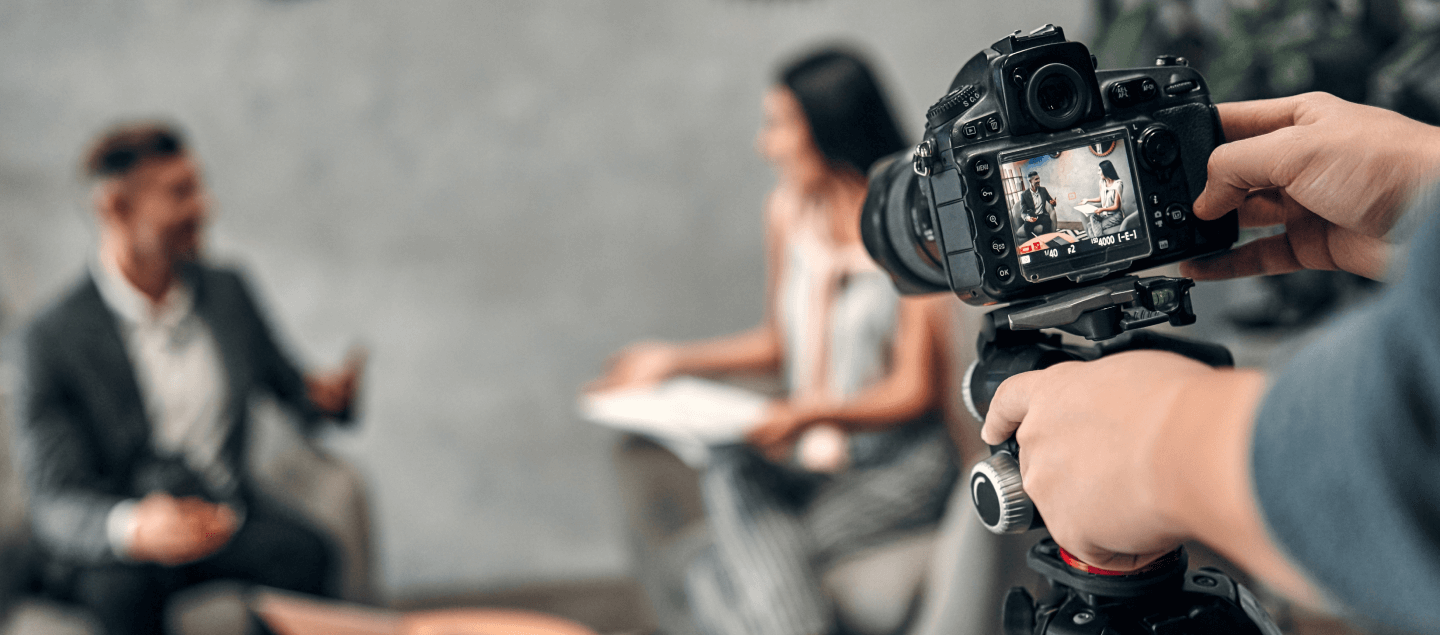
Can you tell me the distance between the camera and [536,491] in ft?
7.52

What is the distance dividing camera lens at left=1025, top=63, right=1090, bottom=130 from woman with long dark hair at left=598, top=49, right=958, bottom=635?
2.98 ft

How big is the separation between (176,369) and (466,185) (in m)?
0.83

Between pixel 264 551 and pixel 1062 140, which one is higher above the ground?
pixel 1062 140

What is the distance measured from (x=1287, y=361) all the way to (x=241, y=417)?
172cm

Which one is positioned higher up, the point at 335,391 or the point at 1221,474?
the point at 1221,474

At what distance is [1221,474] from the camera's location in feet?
0.85

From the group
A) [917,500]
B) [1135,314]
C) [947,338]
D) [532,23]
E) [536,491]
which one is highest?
[532,23]

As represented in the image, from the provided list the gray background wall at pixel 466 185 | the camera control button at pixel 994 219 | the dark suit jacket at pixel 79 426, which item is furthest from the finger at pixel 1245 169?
the gray background wall at pixel 466 185

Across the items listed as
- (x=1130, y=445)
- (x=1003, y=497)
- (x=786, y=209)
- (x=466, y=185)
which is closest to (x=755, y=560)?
(x=786, y=209)

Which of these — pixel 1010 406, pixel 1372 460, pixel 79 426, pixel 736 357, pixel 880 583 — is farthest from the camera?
pixel 736 357

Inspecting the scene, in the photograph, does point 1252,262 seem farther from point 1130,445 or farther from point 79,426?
point 79,426

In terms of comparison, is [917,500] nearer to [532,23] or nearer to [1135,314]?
[1135,314]

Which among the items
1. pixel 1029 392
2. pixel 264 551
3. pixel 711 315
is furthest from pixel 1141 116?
pixel 711 315

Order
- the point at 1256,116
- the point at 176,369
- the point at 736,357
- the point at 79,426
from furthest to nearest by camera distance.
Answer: the point at 736,357
the point at 176,369
the point at 79,426
the point at 1256,116
